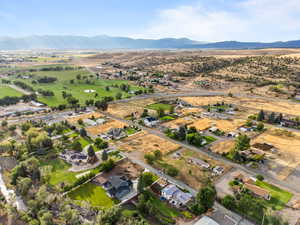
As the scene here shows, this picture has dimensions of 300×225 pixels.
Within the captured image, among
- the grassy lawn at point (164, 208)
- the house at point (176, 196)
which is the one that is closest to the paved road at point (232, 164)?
the house at point (176, 196)

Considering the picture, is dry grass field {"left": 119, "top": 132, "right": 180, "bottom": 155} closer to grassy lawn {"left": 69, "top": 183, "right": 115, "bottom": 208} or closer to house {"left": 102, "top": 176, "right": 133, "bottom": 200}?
house {"left": 102, "top": 176, "right": 133, "bottom": 200}

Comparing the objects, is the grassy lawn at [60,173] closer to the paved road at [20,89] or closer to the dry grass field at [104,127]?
the dry grass field at [104,127]

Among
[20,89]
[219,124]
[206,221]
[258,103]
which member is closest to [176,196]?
[206,221]

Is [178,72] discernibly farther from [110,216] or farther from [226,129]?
[110,216]

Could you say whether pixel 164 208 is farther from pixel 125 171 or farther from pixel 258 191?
pixel 258 191

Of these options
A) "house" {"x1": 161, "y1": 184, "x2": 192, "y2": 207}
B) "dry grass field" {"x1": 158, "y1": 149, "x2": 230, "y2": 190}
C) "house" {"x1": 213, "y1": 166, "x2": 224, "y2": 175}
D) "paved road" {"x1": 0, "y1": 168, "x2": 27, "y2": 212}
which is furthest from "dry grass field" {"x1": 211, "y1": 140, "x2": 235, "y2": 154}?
"paved road" {"x1": 0, "y1": 168, "x2": 27, "y2": 212}
